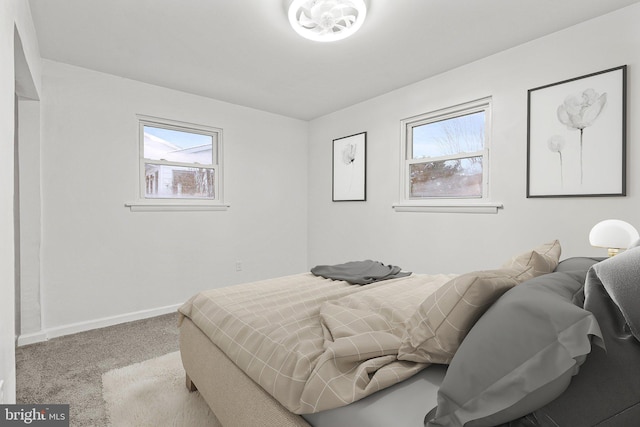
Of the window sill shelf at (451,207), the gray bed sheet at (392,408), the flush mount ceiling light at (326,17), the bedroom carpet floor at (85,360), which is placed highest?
the flush mount ceiling light at (326,17)

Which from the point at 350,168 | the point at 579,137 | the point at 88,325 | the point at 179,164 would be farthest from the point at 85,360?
the point at 579,137

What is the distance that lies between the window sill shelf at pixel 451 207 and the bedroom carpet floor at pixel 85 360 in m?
2.61

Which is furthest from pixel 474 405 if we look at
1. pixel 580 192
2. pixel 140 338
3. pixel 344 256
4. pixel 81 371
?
pixel 344 256

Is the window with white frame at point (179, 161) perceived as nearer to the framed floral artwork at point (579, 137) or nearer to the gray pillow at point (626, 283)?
the framed floral artwork at point (579, 137)

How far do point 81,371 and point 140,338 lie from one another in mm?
600

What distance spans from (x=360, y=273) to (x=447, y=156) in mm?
1732

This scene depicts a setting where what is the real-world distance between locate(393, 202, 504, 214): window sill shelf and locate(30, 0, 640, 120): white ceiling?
1.31 meters

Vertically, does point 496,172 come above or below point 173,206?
above

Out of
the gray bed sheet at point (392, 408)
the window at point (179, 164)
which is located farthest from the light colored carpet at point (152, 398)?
the window at point (179, 164)

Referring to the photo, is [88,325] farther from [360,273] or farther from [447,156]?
[447,156]

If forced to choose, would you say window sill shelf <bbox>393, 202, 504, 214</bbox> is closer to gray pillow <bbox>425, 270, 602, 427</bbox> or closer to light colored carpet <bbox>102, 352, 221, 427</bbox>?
gray pillow <bbox>425, 270, 602, 427</bbox>

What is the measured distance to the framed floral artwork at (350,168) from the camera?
13.2ft

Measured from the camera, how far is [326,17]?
84.1 inches
